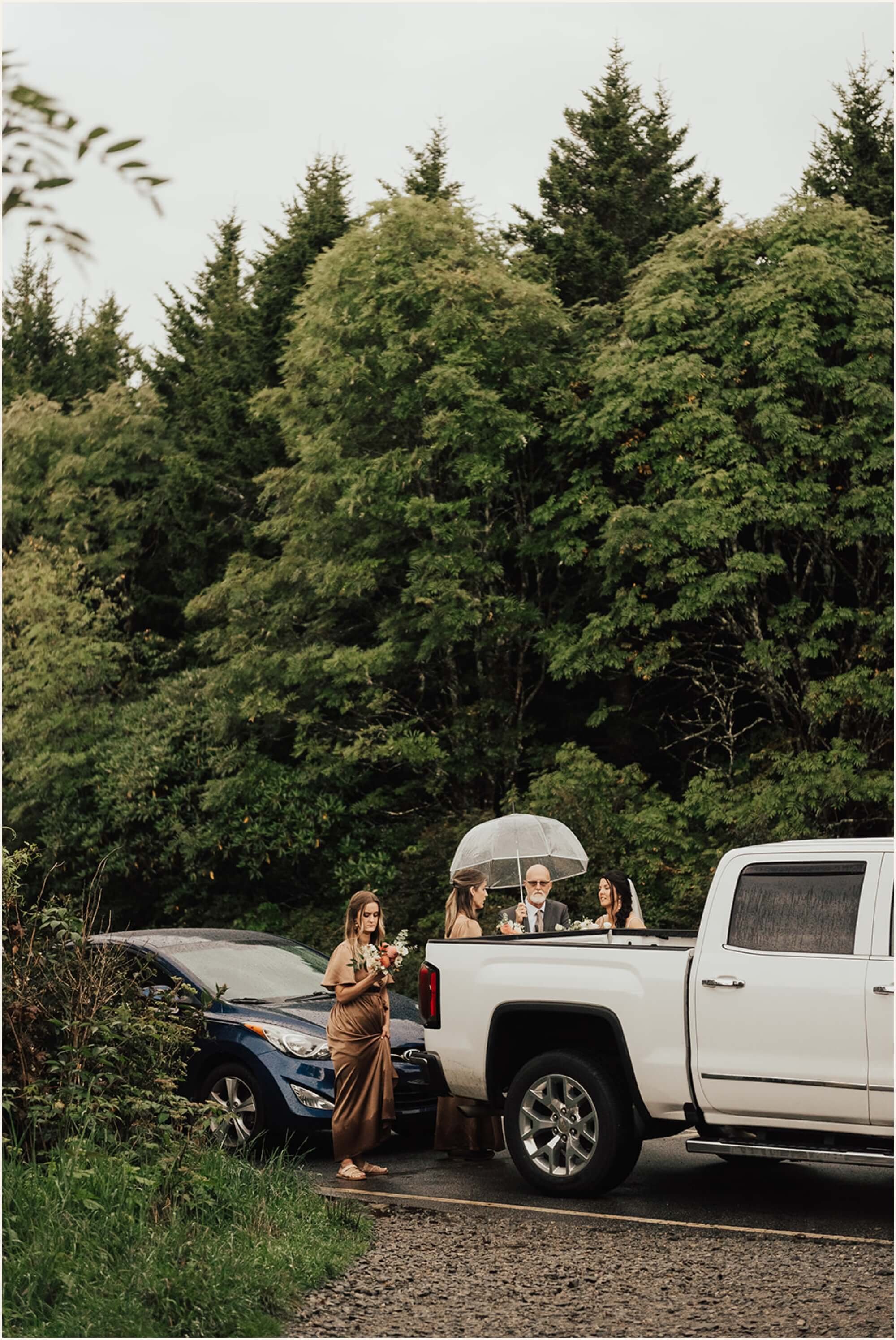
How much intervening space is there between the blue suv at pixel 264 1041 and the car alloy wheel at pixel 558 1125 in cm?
80

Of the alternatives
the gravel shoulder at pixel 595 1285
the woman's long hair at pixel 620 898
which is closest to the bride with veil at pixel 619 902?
the woman's long hair at pixel 620 898

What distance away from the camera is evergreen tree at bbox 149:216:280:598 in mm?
34531

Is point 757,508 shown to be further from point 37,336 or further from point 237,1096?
point 37,336

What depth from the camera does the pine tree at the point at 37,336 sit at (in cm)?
4391

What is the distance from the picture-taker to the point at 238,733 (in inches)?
1102

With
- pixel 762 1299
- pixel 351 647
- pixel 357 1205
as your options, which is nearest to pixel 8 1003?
pixel 357 1205

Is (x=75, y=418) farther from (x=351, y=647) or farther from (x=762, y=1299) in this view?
(x=762, y=1299)

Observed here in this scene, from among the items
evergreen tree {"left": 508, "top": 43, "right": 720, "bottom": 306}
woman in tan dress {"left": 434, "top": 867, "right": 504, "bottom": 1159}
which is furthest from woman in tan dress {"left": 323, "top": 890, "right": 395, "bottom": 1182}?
evergreen tree {"left": 508, "top": 43, "right": 720, "bottom": 306}

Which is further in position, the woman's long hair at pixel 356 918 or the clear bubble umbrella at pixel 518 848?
the clear bubble umbrella at pixel 518 848

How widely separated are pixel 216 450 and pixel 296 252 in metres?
4.93

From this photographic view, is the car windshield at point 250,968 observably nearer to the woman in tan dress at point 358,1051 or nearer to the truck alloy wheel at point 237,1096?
the truck alloy wheel at point 237,1096

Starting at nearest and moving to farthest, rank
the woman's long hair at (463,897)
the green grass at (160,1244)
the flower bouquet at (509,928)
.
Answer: the green grass at (160,1244), the woman's long hair at (463,897), the flower bouquet at (509,928)

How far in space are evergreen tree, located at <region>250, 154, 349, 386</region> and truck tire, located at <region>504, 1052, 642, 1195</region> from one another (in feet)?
90.3

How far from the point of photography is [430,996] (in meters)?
9.29
